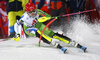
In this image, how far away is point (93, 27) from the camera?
191 inches

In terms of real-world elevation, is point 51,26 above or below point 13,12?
below

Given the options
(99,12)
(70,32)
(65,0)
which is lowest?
(70,32)

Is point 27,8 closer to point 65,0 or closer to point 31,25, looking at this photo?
point 31,25

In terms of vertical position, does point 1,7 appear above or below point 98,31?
above

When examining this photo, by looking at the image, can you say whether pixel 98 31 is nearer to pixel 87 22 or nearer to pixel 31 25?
pixel 87 22

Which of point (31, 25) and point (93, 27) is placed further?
point (93, 27)

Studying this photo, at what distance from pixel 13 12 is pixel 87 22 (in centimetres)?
246

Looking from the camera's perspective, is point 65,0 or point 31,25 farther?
point 65,0

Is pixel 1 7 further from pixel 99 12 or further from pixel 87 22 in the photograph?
pixel 99 12

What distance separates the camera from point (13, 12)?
16.0ft

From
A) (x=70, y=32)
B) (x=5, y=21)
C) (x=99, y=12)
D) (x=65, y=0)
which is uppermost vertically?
(x=65, y=0)

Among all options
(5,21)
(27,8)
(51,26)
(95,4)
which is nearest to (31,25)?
(27,8)

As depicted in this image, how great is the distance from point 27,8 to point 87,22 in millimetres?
2560

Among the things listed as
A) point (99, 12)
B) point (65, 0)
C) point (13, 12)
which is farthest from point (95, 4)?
point (13, 12)
